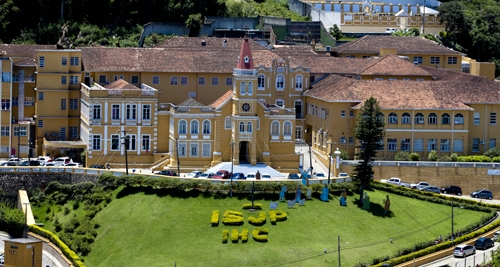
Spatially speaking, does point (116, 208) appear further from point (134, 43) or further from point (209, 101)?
point (134, 43)

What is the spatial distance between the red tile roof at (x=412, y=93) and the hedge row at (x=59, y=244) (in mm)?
27366

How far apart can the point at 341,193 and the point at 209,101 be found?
2197 centimetres

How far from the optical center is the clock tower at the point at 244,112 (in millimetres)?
116062

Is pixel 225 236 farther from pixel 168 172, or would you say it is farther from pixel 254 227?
pixel 168 172

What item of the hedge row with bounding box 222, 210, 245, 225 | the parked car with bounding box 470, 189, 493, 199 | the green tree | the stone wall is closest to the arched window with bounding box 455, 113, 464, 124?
the stone wall

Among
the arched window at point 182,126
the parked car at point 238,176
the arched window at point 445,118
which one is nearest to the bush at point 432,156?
the arched window at point 445,118

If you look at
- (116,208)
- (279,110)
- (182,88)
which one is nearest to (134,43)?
(182,88)

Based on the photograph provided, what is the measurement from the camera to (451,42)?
163625mm

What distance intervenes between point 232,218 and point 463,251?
14.9 m

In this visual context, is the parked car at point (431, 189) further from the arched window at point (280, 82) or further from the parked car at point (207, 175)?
the arched window at point (280, 82)

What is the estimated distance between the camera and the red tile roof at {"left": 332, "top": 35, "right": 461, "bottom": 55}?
145375 millimetres

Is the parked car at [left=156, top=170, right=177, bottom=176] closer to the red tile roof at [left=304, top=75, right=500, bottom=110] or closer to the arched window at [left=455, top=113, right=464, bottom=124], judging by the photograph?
the red tile roof at [left=304, top=75, right=500, bottom=110]

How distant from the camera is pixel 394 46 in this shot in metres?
145

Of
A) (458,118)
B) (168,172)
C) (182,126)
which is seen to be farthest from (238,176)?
(458,118)
